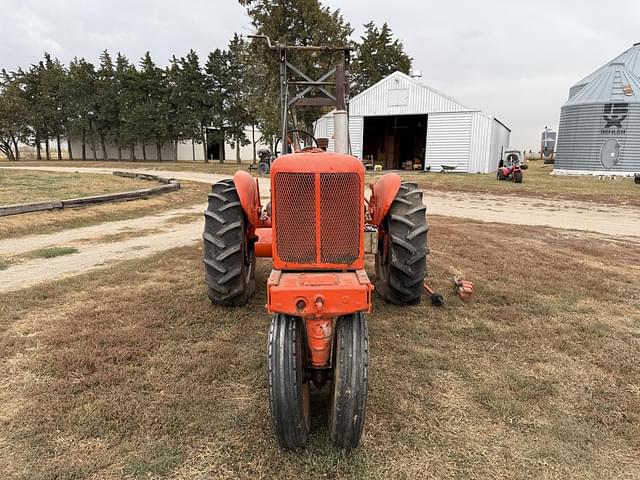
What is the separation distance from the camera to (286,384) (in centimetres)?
222

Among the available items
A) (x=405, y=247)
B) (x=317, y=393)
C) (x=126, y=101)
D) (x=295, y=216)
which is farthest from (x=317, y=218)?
(x=126, y=101)

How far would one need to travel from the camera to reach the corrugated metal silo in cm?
2316

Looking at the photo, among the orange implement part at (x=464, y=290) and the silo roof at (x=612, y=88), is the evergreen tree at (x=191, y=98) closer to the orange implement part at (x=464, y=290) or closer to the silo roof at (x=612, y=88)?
the silo roof at (x=612, y=88)

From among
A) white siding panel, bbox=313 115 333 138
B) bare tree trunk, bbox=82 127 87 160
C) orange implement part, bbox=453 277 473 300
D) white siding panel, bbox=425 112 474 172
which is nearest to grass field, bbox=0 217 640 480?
orange implement part, bbox=453 277 473 300

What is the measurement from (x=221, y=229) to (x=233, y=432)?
1738mm

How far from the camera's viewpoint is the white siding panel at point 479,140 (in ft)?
80.7

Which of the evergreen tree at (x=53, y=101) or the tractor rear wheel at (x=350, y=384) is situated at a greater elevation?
the evergreen tree at (x=53, y=101)

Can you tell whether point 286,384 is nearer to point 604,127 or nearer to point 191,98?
point 604,127

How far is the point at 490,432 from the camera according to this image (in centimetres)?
257

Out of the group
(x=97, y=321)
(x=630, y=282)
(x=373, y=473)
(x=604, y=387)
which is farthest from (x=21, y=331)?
(x=630, y=282)

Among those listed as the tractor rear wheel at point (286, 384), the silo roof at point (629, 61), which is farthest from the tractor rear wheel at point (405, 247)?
the silo roof at point (629, 61)

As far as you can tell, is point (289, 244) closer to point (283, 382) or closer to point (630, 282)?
point (283, 382)

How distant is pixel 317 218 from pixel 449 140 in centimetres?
2472

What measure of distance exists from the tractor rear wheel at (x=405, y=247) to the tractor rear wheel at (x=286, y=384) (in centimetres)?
170
